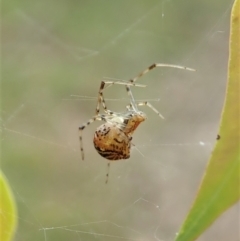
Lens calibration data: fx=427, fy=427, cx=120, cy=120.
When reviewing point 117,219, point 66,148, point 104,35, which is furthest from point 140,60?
point 117,219

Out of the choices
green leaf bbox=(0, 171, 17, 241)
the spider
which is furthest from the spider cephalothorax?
green leaf bbox=(0, 171, 17, 241)

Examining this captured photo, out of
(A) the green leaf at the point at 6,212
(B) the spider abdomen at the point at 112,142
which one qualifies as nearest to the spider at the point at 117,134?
(B) the spider abdomen at the point at 112,142

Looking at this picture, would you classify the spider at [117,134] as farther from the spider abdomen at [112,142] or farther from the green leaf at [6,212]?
the green leaf at [6,212]

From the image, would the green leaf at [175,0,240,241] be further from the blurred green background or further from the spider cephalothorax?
the blurred green background

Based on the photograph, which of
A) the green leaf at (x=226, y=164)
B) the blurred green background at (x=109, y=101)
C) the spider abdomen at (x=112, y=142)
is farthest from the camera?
the blurred green background at (x=109, y=101)

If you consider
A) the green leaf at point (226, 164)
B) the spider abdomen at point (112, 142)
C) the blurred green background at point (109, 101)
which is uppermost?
the blurred green background at point (109, 101)
